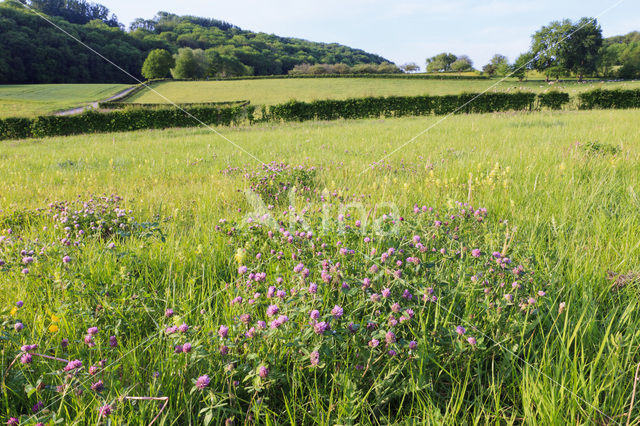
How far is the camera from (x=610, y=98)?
26.8 m

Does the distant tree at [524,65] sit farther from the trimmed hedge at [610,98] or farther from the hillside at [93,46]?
the trimmed hedge at [610,98]

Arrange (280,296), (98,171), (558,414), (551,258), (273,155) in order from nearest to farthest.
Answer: (558,414) → (280,296) → (551,258) → (98,171) → (273,155)

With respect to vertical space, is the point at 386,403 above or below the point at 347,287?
below

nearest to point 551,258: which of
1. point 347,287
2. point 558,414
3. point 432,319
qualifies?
point 432,319

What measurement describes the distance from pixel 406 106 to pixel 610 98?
1602 cm

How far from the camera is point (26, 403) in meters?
1.34

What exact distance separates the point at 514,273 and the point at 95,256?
275 cm

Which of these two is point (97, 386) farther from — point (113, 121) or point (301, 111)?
point (113, 121)

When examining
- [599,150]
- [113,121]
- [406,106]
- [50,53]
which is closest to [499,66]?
[599,150]

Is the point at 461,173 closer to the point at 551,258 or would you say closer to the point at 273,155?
the point at 551,258

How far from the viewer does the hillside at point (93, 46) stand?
31.3m

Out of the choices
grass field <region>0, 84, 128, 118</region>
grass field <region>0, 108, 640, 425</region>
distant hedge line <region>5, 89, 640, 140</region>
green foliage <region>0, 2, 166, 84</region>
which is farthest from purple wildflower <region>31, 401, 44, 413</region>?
grass field <region>0, 84, 128, 118</region>

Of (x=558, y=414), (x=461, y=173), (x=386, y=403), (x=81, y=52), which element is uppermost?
(x=81, y=52)

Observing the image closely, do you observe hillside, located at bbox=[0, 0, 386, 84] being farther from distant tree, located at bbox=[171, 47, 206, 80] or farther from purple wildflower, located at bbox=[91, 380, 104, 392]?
purple wildflower, located at bbox=[91, 380, 104, 392]
